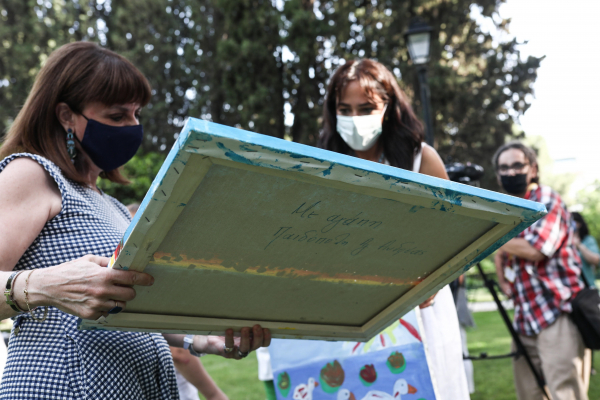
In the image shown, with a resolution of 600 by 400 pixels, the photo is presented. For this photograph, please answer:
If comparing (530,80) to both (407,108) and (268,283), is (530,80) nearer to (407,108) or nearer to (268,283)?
(407,108)

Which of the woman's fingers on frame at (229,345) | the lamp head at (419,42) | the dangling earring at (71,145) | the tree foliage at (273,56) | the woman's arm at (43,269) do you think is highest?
the tree foliage at (273,56)

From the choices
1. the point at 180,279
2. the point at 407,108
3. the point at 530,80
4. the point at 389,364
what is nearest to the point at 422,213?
the point at 180,279

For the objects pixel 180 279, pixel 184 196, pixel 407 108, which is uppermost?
pixel 407 108

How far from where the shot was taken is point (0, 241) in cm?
107

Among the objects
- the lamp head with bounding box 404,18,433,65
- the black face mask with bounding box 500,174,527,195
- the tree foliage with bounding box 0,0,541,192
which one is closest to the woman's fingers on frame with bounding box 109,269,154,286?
the black face mask with bounding box 500,174,527,195

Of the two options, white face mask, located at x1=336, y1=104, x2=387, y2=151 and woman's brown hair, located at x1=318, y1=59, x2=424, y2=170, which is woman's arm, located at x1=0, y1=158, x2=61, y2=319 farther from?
woman's brown hair, located at x1=318, y1=59, x2=424, y2=170

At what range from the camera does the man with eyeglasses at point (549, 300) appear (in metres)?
2.93

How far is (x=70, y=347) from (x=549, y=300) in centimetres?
277

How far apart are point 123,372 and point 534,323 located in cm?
266

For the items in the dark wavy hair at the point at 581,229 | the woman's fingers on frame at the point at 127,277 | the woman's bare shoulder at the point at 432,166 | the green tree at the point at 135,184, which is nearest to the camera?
the woman's fingers on frame at the point at 127,277

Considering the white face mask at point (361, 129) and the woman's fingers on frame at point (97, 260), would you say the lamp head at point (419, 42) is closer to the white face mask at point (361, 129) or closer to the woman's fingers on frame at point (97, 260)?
the white face mask at point (361, 129)

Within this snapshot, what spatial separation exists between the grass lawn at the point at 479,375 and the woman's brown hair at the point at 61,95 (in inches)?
186

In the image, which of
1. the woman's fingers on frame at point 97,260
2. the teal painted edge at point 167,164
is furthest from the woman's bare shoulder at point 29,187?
the teal painted edge at point 167,164

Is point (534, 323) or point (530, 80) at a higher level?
point (530, 80)
